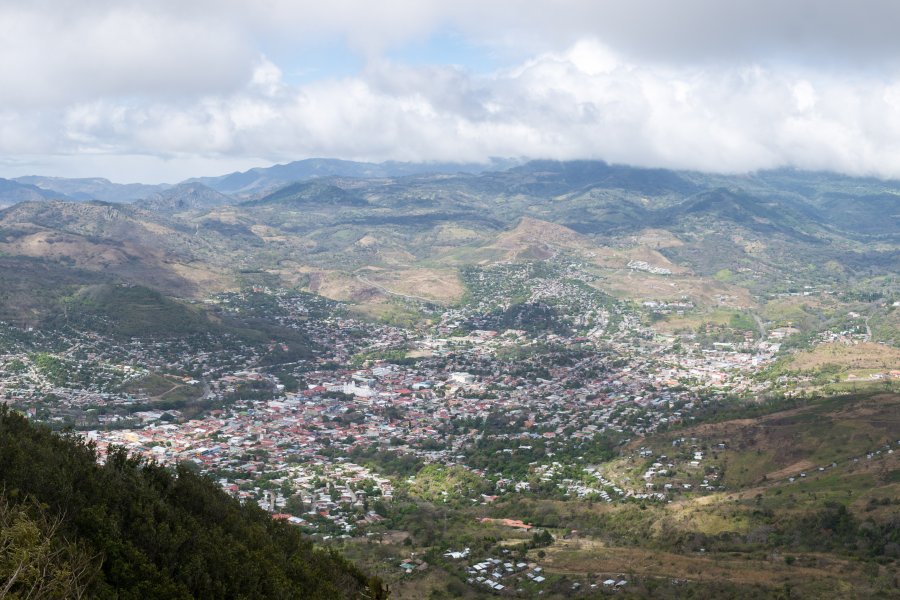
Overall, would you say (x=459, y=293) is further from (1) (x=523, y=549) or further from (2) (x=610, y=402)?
→ (1) (x=523, y=549)

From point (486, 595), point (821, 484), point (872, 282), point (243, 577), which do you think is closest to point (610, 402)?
point (821, 484)

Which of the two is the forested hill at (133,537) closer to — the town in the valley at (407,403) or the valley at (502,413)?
the town in the valley at (407,403)

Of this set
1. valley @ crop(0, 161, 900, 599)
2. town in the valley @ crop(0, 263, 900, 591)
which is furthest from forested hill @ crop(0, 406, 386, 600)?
valley @ crop(0, 161, 900, 599)

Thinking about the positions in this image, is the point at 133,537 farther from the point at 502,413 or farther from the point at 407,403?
the point at 407,403

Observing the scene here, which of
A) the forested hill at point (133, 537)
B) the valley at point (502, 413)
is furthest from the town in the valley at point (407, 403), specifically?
the forested hill at point (133, 537)

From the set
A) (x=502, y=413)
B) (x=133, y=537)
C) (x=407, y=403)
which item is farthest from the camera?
(x=407, y=403)

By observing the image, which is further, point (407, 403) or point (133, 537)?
point (407, 403)

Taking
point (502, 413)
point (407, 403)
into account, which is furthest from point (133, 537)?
point (407, 403)

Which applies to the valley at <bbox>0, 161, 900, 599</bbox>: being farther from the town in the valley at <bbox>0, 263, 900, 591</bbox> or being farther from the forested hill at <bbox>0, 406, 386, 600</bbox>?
the forested hill at <bbox>0, 406, 386, 600</bbox>
